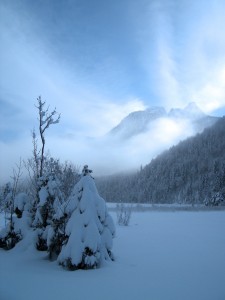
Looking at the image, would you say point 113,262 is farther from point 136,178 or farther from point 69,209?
point 136,178

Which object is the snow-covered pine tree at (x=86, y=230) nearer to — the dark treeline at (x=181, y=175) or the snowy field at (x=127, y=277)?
the snowy field at (x=127, y=277)

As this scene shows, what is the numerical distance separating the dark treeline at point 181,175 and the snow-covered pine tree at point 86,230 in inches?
3203

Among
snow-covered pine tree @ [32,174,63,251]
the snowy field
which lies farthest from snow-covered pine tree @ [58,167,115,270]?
snow-covered pine tree @ [32,174,63,251]

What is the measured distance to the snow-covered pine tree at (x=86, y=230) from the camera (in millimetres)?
8883

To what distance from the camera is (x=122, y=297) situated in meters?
6.74

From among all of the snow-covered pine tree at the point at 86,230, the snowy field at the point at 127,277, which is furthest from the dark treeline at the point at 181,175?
the snow-covered pine tree at the point at 86,230

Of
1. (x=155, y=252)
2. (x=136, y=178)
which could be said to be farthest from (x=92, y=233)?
(x=136, y=178)

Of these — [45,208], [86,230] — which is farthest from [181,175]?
[86,230]

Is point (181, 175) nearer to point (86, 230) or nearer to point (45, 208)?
point (45, 208)

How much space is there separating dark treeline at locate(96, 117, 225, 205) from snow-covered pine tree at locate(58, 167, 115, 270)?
3203 inches

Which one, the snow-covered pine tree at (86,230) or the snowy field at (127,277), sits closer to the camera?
the snowy field at (127,277)

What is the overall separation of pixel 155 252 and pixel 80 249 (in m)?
4.35

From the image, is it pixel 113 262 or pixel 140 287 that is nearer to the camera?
pixel 140 287

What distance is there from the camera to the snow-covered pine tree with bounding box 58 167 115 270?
8883 millimetres
